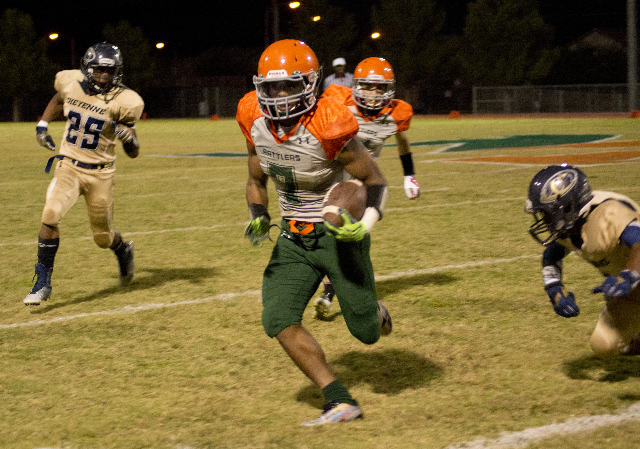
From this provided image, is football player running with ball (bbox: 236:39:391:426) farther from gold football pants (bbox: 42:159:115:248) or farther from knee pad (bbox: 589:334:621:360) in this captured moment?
gold football pants (bbox: 42:159:115:248)

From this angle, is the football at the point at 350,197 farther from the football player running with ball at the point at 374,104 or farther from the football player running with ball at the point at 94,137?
the football player running with ball at the point at 94,137

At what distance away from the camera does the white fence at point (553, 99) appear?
4012 centimetres

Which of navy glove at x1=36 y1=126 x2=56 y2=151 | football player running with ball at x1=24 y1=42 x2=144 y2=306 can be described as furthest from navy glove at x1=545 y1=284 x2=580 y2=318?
navy glove at x1=36 y1=126 x2=56 y2=151

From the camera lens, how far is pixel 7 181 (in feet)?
43.8

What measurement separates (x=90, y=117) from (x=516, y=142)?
15440mm

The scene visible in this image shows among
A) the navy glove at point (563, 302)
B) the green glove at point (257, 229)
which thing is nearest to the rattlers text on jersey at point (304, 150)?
the green glove at point (257, 229)

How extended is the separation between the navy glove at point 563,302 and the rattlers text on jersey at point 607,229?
0.21m

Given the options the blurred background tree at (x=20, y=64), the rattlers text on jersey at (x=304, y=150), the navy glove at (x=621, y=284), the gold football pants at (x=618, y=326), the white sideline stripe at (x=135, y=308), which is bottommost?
the white sideline stripe at (x=135, y=308)

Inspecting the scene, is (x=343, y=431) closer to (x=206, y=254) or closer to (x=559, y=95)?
(x=206, y=254)

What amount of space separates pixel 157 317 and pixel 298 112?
2259 mm

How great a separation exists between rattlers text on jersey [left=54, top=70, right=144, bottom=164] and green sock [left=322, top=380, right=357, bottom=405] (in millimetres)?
3275

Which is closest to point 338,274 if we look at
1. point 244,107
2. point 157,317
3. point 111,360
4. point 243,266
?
point 244,107

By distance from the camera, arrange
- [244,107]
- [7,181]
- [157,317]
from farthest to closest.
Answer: [7,181], [157,317], [244,107]

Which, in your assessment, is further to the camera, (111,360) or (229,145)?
(229,145)
